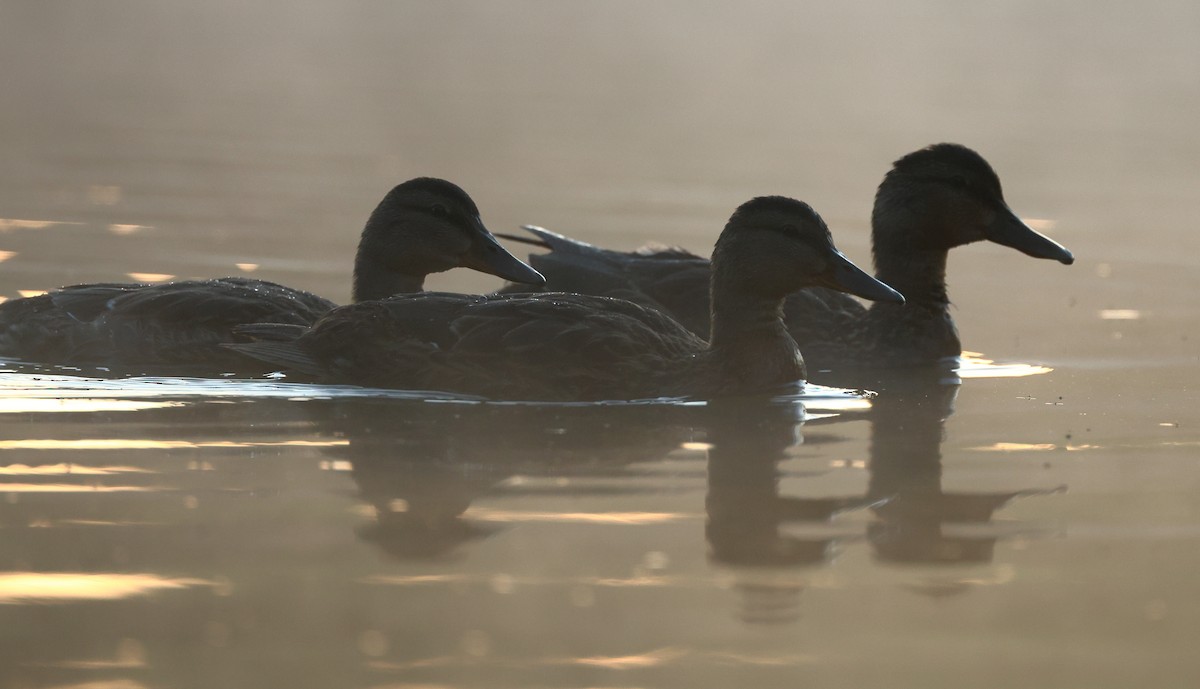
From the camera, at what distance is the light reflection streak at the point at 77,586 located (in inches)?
224

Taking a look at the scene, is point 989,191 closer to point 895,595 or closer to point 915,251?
point 915,251

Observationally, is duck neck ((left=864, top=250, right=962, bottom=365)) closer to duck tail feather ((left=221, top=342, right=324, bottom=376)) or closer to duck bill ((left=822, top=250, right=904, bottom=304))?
duck bill ((left=822, top=250, right=904, bottom=304))

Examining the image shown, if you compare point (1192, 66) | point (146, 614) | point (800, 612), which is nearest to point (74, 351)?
point (146, 614)

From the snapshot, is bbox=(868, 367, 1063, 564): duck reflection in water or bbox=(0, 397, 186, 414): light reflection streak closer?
bbox=(868, 367, 1063, 564): duck reflection in water

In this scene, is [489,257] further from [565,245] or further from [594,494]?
Result: [594,494]

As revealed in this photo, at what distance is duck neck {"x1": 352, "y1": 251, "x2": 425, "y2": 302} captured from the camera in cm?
1037

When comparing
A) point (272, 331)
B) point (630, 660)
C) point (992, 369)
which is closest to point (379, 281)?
point (272, 331)

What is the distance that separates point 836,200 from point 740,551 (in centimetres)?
1174

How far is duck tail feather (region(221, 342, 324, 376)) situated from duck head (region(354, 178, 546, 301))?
1194 mm

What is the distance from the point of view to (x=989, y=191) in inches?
439

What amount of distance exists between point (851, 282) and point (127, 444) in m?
3.73

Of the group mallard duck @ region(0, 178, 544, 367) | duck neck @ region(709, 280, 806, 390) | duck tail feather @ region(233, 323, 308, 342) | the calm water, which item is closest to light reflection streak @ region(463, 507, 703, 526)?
the calm water

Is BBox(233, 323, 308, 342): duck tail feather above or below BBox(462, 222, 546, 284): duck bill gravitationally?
below

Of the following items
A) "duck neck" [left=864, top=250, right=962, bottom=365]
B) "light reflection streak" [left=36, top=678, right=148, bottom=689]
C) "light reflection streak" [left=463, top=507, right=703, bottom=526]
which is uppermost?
"duck neck" [left=864, top=250, right=962, bottom=365]
